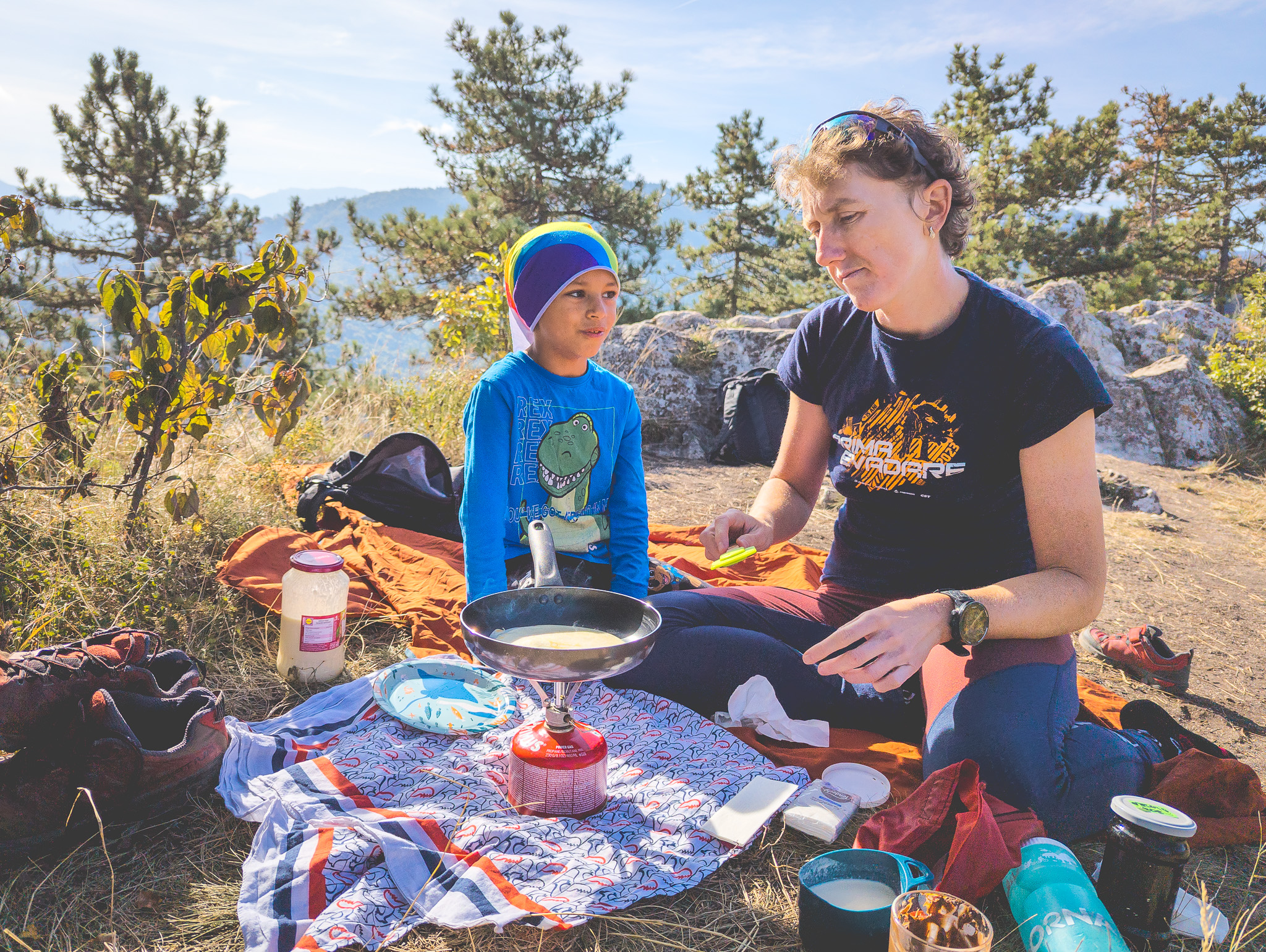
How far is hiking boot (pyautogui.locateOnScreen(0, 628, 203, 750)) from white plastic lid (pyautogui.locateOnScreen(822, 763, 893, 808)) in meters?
1.70

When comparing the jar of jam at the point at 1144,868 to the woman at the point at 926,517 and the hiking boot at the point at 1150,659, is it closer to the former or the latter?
the woman at the point at 926,517

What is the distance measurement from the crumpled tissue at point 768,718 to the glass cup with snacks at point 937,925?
97 cm

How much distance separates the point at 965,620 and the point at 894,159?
1.16 m

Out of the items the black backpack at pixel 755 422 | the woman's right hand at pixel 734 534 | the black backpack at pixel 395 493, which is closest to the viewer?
the woman's right hand at pixel 734 534

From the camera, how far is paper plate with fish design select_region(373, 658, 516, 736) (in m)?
2.31

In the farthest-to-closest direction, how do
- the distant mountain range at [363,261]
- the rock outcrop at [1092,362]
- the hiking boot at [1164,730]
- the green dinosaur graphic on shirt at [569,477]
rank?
1. the distant mountain range at [363,261]
2. the rock outcrop at [1092,362]
3. the green dinosaur graphic on shirt at [569,477]
4. the hiking boot at [1164,730]

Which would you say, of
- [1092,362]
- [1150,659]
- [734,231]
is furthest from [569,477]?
[734,231]

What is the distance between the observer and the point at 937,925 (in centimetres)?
129

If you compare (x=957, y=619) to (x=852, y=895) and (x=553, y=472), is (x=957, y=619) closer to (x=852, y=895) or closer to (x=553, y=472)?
(x=852, y=895)

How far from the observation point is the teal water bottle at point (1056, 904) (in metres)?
1.42

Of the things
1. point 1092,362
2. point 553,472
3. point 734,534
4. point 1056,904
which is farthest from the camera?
point 1092,362

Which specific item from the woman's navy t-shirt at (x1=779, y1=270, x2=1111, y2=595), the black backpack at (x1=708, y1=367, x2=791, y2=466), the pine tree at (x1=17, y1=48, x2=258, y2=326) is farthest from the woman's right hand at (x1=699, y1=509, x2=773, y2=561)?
the pine tree at (x1=17, y1=48, x2=258, y2=326)

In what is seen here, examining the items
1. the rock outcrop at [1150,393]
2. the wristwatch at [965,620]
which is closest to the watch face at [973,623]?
the wristwatch at [965,620]

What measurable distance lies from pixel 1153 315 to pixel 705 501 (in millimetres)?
8711
